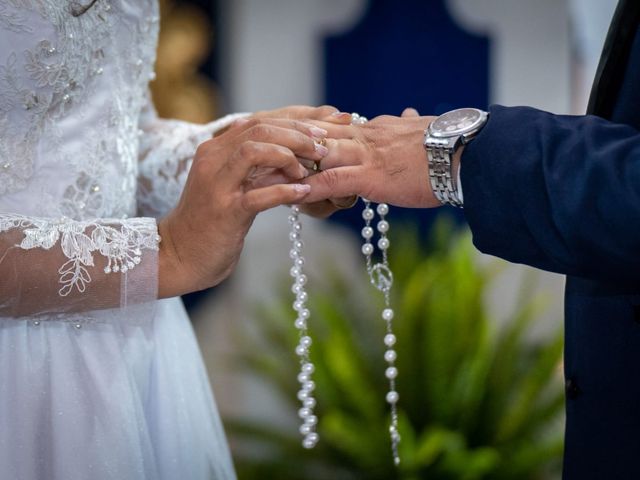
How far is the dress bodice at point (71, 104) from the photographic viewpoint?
1.30m

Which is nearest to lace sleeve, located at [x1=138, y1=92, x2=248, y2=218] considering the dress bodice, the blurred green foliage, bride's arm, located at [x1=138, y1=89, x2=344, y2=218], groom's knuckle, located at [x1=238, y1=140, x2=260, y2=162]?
bride's arm, located at [x1=138, y1=89, x2=344, y2=218]

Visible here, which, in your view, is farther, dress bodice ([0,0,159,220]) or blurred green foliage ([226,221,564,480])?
blurred green foliage ([226,221,564,480])

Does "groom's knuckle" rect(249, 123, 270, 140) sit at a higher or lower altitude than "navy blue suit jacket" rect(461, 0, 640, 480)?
higher

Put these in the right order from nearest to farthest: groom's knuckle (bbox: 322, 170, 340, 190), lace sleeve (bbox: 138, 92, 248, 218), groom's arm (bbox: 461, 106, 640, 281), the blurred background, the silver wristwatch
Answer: groom's arm (bbox: 461, 106, 640, 281) < the silver wristwatch < groom's knuckle (bbox: 322, 170, 340, 190) < lace sleeve (bbox: 138, 92, 248, 218) < the blurred background

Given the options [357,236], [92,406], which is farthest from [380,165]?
[357,236]

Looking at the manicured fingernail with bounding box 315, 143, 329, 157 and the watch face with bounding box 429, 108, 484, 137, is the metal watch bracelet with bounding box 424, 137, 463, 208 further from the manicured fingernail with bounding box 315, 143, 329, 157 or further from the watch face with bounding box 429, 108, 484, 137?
the manicured fingernail with bounding box 315, 143, 329, 157

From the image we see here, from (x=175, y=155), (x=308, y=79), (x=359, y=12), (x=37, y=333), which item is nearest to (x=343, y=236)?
(x=308, y=79)

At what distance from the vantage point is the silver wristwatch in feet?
3.98

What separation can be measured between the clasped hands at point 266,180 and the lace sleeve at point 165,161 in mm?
362

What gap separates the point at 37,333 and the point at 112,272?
8.9 inches

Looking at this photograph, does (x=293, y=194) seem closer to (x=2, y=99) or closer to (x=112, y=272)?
(x=112, y=272)

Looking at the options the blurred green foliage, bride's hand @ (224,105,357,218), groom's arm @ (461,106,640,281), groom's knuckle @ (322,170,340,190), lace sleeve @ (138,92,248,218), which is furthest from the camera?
the blurred green foliage

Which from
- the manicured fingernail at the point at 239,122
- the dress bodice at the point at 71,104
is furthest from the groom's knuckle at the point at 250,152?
the dress bodice at the point at 71,104

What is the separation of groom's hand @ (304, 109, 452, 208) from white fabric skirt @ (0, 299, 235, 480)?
1.21 feet
